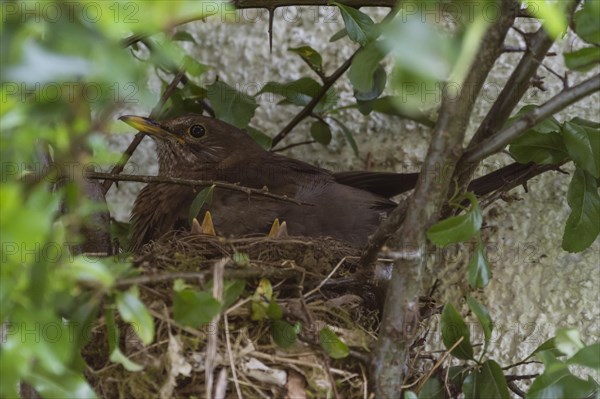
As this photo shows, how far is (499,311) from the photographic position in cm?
296

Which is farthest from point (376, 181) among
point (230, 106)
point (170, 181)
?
point (170, 181)

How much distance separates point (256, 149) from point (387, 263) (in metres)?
1.10

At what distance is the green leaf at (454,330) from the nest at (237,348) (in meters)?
0.20

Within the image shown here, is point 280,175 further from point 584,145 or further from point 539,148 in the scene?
point 584,145

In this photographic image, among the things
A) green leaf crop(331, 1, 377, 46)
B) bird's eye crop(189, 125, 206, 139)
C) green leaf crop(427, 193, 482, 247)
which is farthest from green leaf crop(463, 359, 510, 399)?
bird's eye crop(189, 125, 206, 139)

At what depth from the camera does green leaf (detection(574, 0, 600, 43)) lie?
6.22 ft

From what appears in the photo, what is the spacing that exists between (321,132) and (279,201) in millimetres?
462

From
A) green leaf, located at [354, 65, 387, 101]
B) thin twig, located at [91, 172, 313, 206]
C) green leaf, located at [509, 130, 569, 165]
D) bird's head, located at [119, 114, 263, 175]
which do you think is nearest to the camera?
green leaf, located at [509, 130, 569, 165]

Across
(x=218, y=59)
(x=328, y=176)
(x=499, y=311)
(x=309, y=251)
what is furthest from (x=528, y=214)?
(x=218, y=59)

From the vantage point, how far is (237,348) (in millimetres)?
2123

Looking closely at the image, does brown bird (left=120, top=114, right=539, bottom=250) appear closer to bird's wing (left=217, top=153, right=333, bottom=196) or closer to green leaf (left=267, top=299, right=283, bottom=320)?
bird's wing (left=217, top=153, right=333, bottom=196)

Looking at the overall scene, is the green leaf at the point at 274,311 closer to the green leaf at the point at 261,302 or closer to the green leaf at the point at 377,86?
the green leaf at the point at 261,302

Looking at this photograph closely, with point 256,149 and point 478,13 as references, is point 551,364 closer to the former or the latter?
point 478,13

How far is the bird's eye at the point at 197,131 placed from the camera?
343 centimetres
